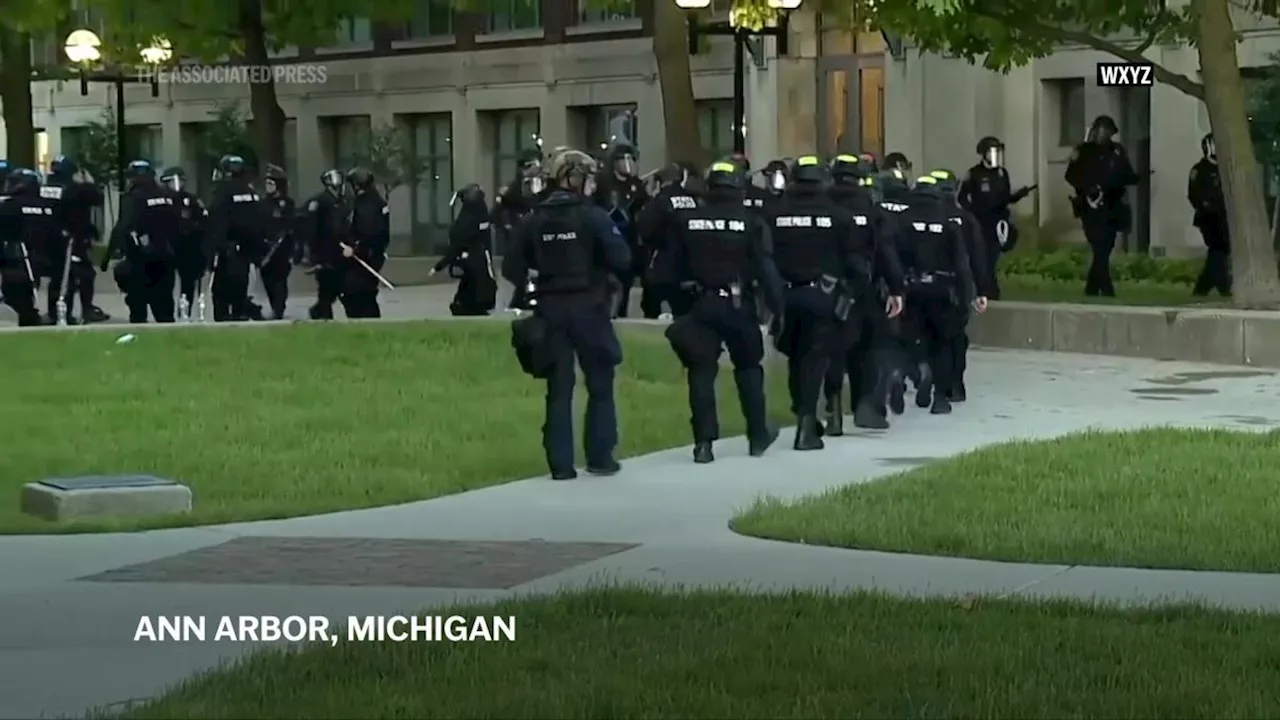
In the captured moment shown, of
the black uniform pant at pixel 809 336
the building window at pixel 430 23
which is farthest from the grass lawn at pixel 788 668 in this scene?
the building window at pixel 430 23

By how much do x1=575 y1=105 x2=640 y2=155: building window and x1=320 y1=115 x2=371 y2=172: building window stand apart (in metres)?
6.25

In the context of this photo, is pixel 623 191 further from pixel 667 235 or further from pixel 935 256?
pixel 667 235

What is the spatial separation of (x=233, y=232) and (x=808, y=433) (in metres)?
9.76

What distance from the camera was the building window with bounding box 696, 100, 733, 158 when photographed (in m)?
39.4

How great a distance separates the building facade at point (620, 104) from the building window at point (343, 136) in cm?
4

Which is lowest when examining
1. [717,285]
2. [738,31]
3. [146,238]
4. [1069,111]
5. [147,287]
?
[147,287]

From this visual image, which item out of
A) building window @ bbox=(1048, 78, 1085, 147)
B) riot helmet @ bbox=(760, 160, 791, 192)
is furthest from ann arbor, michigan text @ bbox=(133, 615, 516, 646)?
building window @ bbox=(1048, 78, 1085, 147)

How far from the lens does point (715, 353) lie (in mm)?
14328

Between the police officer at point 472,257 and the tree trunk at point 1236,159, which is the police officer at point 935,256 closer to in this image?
the tree trunk at point 1236,159

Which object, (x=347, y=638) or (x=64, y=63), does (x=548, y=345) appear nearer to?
(x=347, y=638)

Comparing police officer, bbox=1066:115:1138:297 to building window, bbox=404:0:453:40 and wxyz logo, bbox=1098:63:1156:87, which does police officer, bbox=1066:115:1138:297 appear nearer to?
wxyz logo, bbox=1098:63:1156:87

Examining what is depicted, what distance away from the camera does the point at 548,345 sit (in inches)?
529

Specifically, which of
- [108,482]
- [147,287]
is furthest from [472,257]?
[108,482]

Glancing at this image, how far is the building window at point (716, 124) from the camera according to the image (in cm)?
3938
